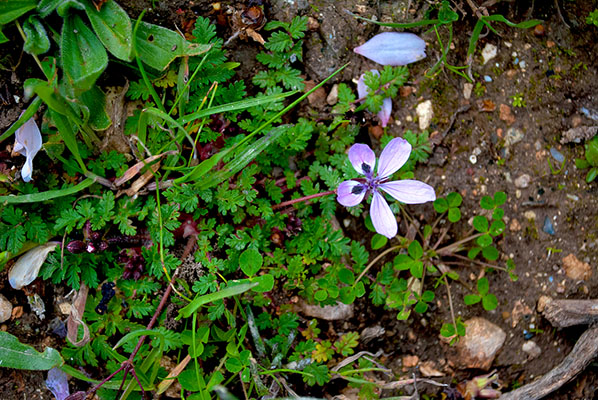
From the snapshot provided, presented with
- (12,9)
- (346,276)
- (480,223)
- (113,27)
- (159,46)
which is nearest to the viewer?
(12,9)

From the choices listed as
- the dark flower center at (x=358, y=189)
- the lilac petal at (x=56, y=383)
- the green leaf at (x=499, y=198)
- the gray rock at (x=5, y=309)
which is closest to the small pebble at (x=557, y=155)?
the green leaf at (x=499, y=198)

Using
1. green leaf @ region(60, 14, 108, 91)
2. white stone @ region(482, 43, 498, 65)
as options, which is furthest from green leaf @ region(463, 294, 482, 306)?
green leaf @ region(60, 14, 108, 91)

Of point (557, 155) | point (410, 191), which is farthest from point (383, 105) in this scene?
point (557, 155)

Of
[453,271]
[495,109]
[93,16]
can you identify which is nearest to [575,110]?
[495,109]

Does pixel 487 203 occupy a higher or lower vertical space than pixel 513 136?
lower

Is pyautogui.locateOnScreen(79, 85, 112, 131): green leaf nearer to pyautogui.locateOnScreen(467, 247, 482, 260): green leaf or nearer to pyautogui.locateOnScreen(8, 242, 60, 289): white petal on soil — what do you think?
pyautogui.locateOnScreen(8, 242, 60, 289): white petal on soil

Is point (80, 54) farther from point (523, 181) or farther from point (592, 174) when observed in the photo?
point (592, 174)
